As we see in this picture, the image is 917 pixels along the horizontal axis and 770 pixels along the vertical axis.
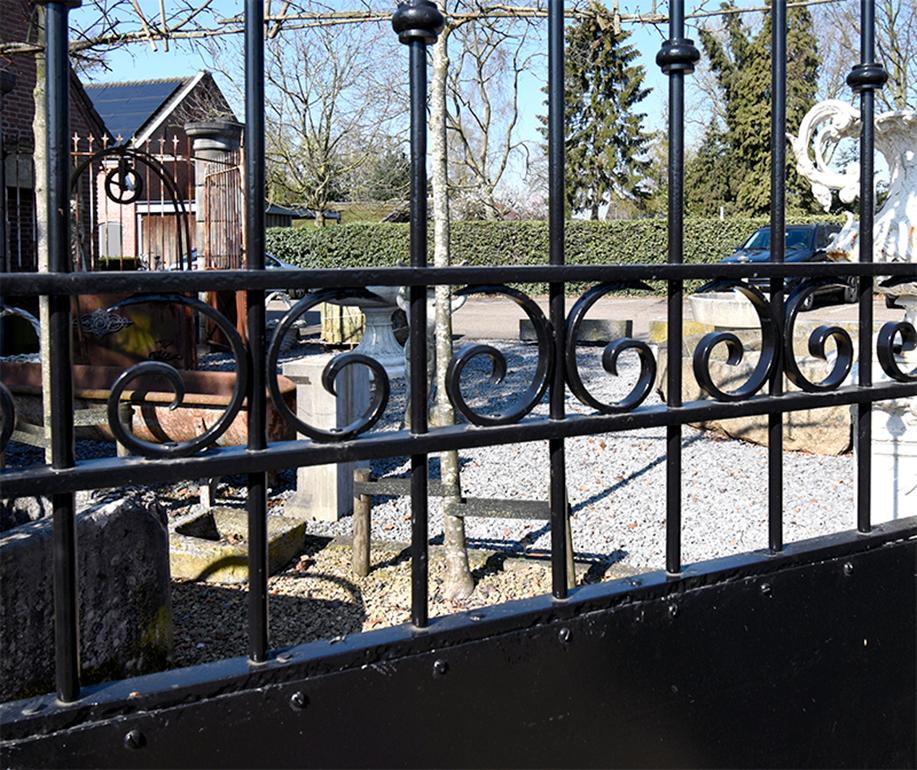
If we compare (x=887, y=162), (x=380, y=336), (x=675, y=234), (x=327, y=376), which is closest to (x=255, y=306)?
(x=327, y=376)

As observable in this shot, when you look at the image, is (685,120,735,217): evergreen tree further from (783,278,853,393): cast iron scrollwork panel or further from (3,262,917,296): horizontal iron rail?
(3,262,917,296): horizontal iron rail

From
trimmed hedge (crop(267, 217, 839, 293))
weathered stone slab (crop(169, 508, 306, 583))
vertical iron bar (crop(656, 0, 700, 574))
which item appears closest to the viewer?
vertical iron bar (crop(656, 0, 700, 574))

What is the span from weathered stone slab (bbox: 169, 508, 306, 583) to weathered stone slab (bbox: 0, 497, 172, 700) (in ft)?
2.42

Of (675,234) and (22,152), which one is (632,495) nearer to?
(675,234)

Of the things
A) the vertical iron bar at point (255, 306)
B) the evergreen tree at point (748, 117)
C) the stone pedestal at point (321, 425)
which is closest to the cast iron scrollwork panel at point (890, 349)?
the vertical iron bar at point (255, 306)

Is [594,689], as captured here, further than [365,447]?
Yes

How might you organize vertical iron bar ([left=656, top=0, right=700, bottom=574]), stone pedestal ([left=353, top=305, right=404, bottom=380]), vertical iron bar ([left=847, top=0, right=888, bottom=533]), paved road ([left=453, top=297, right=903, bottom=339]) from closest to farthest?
vertical iron bar ([left=656, top=0, right=700, bottom=574]) → vertical iron bar ([left=847, top=0, right=888, bottom=533]) → stone pedestal ([left=353, top=305, right=404, bottom=380]) → paved road ([left=453, top=297, right=903, bottom=339])

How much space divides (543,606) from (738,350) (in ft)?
1.97

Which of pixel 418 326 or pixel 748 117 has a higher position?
pixel 748 117

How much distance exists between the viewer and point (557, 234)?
1.57 metres

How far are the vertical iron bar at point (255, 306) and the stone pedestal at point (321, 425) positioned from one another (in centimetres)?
375

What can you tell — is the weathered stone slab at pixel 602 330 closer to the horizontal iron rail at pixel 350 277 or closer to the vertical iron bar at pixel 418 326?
the horizontal iron rail at pixel 350 277

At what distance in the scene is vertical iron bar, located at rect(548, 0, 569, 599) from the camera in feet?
5.12

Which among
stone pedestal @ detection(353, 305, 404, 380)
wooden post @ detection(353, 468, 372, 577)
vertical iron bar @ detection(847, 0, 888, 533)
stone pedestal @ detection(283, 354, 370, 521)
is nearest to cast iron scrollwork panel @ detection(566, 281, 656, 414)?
vertical iron bar @ detection(847, 0, 888, 533)
